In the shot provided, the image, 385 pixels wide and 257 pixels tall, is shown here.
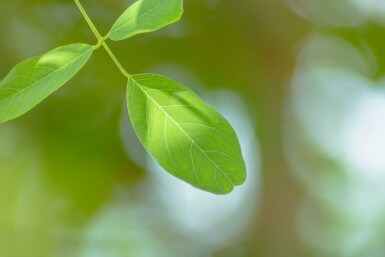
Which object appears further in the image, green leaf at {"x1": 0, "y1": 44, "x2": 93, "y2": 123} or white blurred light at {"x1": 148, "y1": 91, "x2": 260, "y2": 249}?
white blurred light at {"x1": 148, "y1": 91, "x2": 260, "y2": 249}

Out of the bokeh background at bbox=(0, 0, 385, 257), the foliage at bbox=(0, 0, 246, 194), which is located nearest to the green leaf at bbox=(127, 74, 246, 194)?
the foliage at bbox=(0, 0, 246, 194)

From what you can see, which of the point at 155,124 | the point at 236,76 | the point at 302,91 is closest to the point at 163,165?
the point at 155,124

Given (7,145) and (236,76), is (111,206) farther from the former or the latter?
(236,76)

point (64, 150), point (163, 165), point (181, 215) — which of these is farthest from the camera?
point (181, 215)

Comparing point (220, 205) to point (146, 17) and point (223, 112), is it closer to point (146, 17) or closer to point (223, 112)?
point (223, 112)

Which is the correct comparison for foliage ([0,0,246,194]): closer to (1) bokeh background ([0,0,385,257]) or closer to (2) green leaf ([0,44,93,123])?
(2) green leaf ([0,44,93,123])

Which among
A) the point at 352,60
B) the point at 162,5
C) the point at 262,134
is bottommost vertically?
the point at 162,5

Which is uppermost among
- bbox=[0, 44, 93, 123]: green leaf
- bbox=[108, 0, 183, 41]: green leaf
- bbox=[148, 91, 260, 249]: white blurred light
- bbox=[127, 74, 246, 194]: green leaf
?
bbox=[148, 91, 260, 249]: white blurred light
